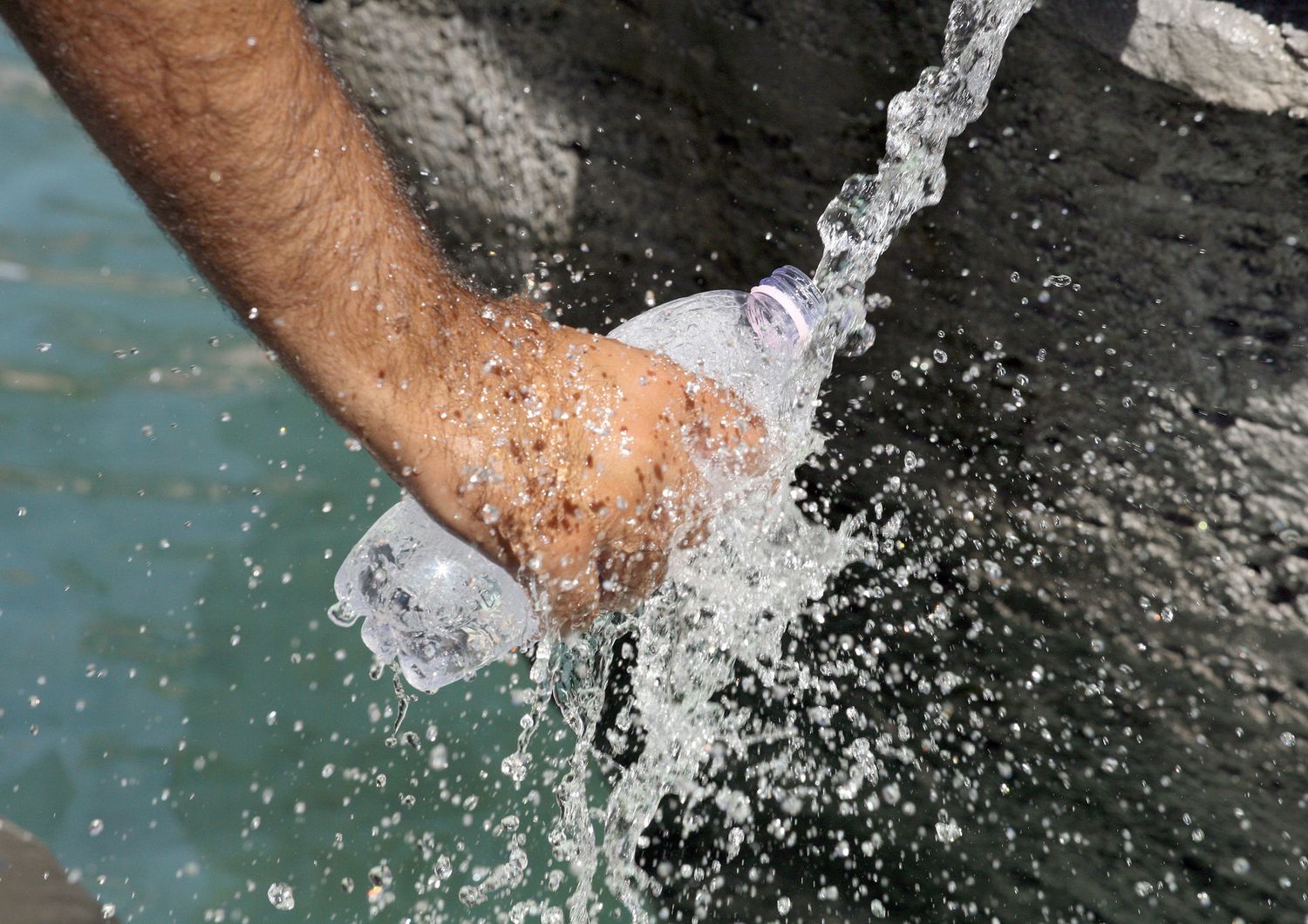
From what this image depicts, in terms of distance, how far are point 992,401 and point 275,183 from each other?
44.2 inches

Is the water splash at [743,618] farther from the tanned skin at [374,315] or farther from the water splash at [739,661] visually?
the tanned skin at [374,315]

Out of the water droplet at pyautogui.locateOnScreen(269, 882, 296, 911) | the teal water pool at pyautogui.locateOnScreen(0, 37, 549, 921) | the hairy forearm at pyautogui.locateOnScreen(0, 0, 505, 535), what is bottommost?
the water droplet at pyautogui.locateOnScreen(269, 882, 296, 911)

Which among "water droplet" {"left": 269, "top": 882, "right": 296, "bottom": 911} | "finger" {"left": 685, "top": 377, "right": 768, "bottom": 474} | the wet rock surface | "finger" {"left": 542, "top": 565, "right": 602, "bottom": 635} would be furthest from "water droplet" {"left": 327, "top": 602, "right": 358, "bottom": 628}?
"finger" {"left": 685, "top": 377, "right": 768, "bottom": 474}

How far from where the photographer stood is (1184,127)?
1.46 metres

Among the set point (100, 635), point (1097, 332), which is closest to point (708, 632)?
point (1097, 332)

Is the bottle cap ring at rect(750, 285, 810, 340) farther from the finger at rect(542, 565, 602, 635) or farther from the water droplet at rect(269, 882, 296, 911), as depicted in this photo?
the water droplet at rect(269, 882, 296, 911)

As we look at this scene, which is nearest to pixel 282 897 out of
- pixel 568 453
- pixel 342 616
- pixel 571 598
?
pixel 342 616

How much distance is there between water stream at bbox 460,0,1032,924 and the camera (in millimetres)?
1636

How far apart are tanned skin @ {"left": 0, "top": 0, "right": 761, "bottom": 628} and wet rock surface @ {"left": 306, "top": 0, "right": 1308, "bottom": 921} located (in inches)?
19.8

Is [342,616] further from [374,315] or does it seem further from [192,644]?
[374,315]

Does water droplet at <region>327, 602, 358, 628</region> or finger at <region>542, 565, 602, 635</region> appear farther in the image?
water droplet at <region>327, 602, 358, 628</region>

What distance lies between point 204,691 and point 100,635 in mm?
240

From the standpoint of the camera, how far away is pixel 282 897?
2.10 metres

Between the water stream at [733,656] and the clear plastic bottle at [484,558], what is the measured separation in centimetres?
9
